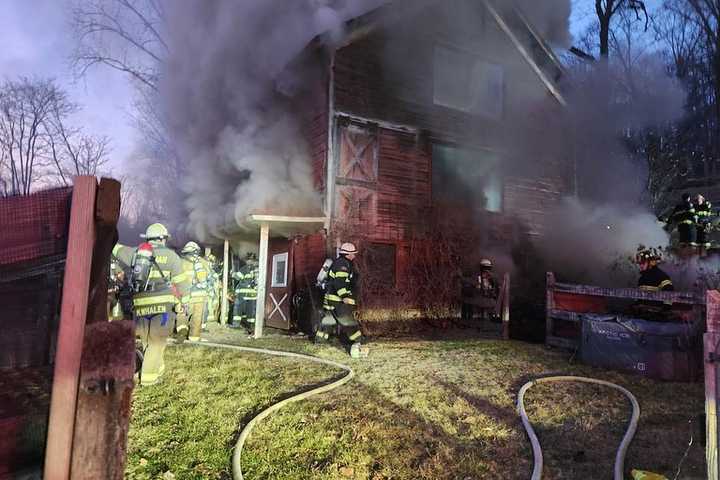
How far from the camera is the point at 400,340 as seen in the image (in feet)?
28.6

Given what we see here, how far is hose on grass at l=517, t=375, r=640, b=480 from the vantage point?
2932 mm

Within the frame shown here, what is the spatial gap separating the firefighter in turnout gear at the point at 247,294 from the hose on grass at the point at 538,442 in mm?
7234

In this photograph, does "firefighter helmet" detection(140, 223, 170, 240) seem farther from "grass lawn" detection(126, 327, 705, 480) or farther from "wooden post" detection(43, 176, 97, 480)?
"wooden post" detection(43, 176, 97, 480)

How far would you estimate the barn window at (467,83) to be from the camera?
41.2ft

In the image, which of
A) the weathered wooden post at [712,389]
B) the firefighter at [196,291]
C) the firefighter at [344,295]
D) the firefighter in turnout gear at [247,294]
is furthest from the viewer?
the firefighter in turnout gear at [247,294]

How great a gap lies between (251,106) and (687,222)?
429 inches

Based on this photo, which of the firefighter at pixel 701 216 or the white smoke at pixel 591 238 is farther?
the white smoke at pixel 591 238

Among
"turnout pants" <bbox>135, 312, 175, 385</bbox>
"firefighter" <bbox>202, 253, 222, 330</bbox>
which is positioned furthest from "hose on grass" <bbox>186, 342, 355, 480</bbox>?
"firefighter" <bbox>202, 253, 222, 330</bbox>

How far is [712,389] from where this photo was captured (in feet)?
7.45

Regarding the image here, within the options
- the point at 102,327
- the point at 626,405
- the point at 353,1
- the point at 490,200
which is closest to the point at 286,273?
the point at 490,200

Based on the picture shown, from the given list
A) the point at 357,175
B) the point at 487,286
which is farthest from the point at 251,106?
the point at 487,286

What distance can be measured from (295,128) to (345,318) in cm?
633

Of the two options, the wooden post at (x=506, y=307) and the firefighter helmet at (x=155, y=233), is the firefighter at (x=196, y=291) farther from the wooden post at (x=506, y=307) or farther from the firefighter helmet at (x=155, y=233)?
the wooden post at (x=506, y=307)

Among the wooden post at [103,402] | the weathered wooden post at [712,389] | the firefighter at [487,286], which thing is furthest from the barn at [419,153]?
the wooden post at [103,402]
